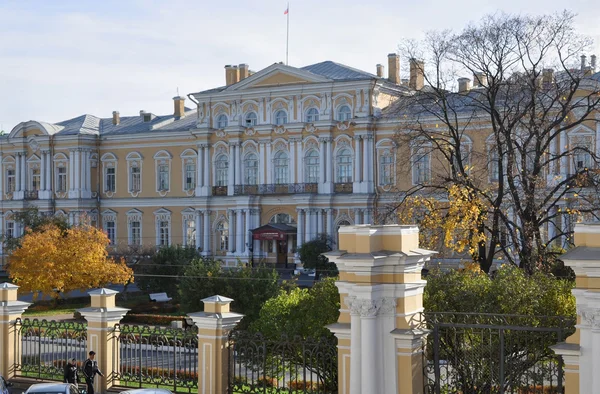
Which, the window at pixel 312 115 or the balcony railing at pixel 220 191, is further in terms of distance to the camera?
the balcony railing at pixel 220 191

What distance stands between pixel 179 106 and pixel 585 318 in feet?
142

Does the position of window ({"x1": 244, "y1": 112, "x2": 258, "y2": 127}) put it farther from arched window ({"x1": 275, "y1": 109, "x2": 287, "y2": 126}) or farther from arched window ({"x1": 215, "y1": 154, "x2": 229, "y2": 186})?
arched window ({"x1": 215, "y1": 154, "x2": 229, "y2": 186})

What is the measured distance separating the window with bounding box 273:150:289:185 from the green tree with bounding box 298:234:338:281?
4.19 meters

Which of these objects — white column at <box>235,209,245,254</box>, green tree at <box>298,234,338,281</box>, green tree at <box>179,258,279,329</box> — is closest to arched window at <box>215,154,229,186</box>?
white column at <box>235,209,245,254</box>

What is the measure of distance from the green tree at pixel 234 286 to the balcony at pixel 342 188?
17.4 m

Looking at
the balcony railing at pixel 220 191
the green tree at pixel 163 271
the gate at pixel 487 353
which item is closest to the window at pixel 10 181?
the balcony railing at pixel 220 191

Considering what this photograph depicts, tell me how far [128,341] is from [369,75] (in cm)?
2917

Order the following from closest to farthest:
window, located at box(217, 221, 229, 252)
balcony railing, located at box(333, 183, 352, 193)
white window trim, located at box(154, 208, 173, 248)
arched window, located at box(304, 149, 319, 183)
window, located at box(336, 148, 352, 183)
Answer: balcony railing, located at box(333, 183, 352, 193) → window, located at box(336, 148, 352, 183) → arched window, located at box(304, 149, 319, 183) → window, located at box(217, 221, 229, 252) → white window trim, located at box(154, 208, 173, 248)

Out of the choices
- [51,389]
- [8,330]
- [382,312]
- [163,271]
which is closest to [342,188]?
[163,271]

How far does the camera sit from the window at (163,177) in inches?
1880

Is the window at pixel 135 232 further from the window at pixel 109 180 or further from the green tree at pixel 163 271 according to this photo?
the green tree at pixel 163 271

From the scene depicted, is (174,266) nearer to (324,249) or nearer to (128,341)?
(324,249)

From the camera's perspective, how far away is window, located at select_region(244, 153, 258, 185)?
4472 cm

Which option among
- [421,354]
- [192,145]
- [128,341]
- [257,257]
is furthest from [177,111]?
[421,354]
